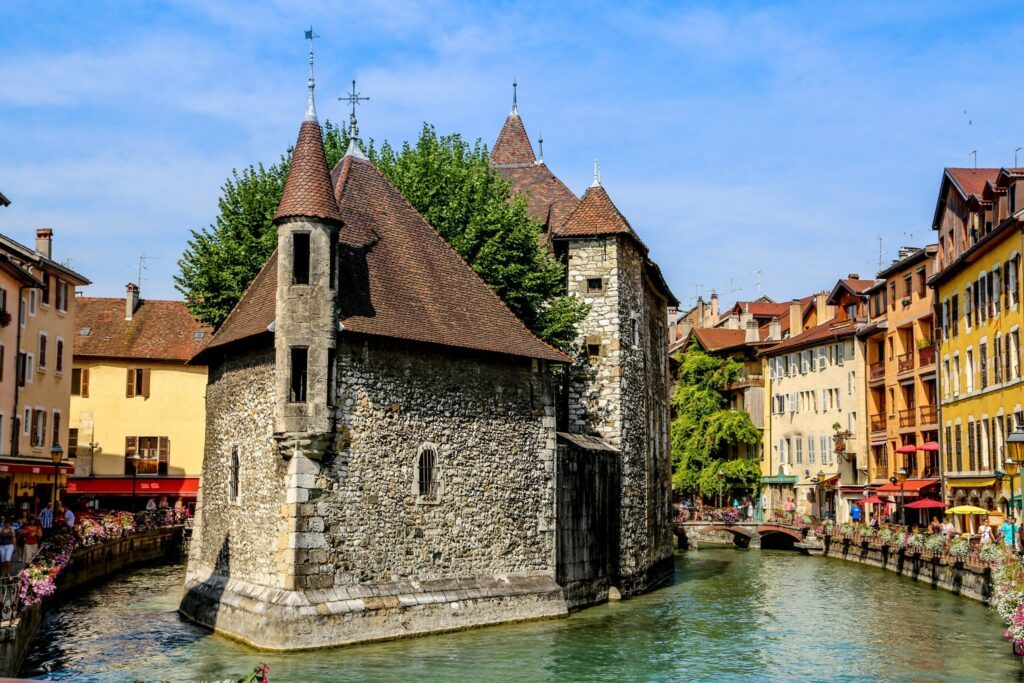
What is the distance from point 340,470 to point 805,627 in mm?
11577

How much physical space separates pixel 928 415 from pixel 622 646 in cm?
2732

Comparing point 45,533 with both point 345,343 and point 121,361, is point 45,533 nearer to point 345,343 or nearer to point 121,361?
point 345,343

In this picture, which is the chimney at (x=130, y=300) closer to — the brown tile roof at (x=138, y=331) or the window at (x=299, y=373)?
the brown tile roof at (x=138, y=331)

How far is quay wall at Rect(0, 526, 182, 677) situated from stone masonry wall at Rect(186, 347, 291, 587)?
3.66 meters

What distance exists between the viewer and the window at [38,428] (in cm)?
4081

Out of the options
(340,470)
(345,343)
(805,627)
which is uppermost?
(345,343)

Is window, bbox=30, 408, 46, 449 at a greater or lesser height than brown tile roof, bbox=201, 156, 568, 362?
lesser

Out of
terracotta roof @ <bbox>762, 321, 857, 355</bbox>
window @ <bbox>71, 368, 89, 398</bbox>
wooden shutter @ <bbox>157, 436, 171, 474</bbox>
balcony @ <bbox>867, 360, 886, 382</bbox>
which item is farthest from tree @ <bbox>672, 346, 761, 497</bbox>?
window @ <bbox>71, 368, 89, 398</bbox>

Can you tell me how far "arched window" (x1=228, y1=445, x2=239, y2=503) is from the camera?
80.2 feet

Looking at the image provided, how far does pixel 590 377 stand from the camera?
3080 centimetres

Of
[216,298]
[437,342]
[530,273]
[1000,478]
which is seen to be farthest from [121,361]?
[1000,478]

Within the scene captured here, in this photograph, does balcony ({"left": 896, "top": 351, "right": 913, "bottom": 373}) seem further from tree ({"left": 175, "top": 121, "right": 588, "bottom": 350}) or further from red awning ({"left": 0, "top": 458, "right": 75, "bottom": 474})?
red awning ({"left": 0, "top": 458, "right": 75, "bottom": 474})

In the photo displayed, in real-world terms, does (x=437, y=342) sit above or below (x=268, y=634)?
above

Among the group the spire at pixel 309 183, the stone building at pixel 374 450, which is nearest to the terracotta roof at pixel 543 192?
the stone building at pixel 374 450
